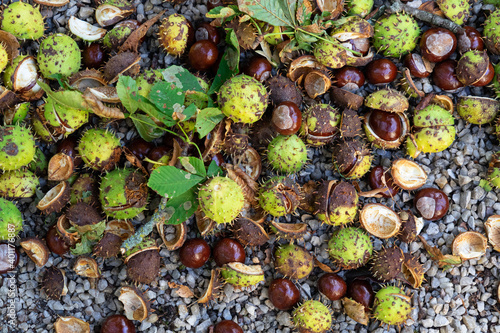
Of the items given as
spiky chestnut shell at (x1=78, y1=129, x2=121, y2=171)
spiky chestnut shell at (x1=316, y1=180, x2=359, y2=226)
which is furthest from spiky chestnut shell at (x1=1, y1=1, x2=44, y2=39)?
spiky chestnut shell at (x1=316, y1=180, x2=359, y2=226)

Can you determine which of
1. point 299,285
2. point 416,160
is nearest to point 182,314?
point 299,285

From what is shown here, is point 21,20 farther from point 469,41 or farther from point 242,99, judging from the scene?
point 469,41

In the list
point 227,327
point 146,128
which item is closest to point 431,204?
point 227,327

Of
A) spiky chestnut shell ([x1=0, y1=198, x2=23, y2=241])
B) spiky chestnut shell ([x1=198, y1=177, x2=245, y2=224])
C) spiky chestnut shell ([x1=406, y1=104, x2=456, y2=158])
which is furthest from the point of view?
spiky chestnut shell ([x1=406, y1=104, x2=456, y2=158])

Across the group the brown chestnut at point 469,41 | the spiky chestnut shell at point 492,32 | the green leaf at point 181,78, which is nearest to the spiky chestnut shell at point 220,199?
the green leaf at point 181,78

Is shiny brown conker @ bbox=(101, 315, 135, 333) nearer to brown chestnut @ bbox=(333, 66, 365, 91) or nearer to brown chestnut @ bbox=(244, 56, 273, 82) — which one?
brown chestnut @ bbox=(244, 56, 273, 82)

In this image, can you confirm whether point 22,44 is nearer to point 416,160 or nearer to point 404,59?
point 404,59

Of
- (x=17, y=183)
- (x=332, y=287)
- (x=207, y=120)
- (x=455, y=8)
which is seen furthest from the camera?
(x=455, y=8)
